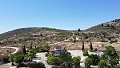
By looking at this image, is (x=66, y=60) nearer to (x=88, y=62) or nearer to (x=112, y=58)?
(x=88, y=62)

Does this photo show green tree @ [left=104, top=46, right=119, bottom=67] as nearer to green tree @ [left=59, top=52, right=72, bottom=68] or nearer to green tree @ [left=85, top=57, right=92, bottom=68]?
green tree @ [left=85, top=57, right=92, bottom=68]

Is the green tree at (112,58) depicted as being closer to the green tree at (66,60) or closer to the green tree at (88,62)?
the green tree at (88,62)

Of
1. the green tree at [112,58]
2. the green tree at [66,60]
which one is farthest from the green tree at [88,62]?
the green tree at [112,58]

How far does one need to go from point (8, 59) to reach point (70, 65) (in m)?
23.3

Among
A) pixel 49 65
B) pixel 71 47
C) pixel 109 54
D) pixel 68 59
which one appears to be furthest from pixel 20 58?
pixel 71 47

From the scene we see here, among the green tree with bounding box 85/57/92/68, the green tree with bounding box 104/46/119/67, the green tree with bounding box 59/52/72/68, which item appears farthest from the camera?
the green tree with bounding box 104/46/119/67

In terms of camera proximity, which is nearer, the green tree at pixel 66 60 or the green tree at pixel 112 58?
the green tree at pixel 66 60

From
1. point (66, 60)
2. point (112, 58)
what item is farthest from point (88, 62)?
point (112, 58)

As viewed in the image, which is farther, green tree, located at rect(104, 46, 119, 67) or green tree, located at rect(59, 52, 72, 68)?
green tree, located at rect(104, 46, 119, 67)

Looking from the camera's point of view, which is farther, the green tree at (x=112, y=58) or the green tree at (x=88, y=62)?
the green tree at (x=112, y=58)

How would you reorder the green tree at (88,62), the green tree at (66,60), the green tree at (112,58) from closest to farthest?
the green tree at (66,60)
the green tree at (88,62)
the green tree at (112,58)

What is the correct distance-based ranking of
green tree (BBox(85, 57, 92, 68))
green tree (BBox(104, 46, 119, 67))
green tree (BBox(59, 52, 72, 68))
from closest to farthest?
green tree (BBox(59, 52, 72, 68)) < green tree (BBox(85, 57, 92, 68)) < green tree (BBox(104, 46, 119, 67))

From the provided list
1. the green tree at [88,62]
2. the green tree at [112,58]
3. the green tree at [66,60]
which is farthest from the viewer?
the green tree at [112,58]

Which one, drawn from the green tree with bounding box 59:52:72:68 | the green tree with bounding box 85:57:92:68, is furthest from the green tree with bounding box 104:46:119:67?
the green tree with bounding box 59:52:72:68
